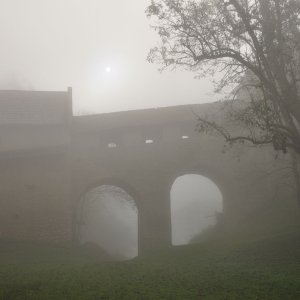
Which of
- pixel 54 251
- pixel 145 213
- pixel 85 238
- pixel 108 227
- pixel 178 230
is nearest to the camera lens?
pixel 54 251

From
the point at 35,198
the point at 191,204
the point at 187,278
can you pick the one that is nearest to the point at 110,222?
the point at 191,204

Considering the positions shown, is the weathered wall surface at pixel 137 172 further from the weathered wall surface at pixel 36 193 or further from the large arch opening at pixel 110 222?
the large arch opening at pixel 110 222

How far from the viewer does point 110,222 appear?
39.6 m

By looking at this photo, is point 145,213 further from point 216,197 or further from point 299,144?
point 216,197

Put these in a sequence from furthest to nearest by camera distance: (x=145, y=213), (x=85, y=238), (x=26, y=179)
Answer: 1. (x=85, y=238)
2. (x=145, y=213)
3. (x=26, y=179)

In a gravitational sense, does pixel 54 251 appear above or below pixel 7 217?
below

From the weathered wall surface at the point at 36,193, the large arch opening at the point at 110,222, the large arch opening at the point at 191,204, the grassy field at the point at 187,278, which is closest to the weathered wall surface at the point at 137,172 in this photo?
the weathered wall surface at the point at 36,193

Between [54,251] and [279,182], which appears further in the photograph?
[279,182]

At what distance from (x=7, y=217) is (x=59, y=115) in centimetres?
878

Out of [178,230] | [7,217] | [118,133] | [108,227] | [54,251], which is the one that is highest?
[118,133]

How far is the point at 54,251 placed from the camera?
56.4 ft

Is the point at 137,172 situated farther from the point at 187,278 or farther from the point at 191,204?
the point at 191,204

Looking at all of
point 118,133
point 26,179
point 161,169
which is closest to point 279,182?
point 161,169

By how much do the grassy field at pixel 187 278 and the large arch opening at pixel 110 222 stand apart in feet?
59.7
